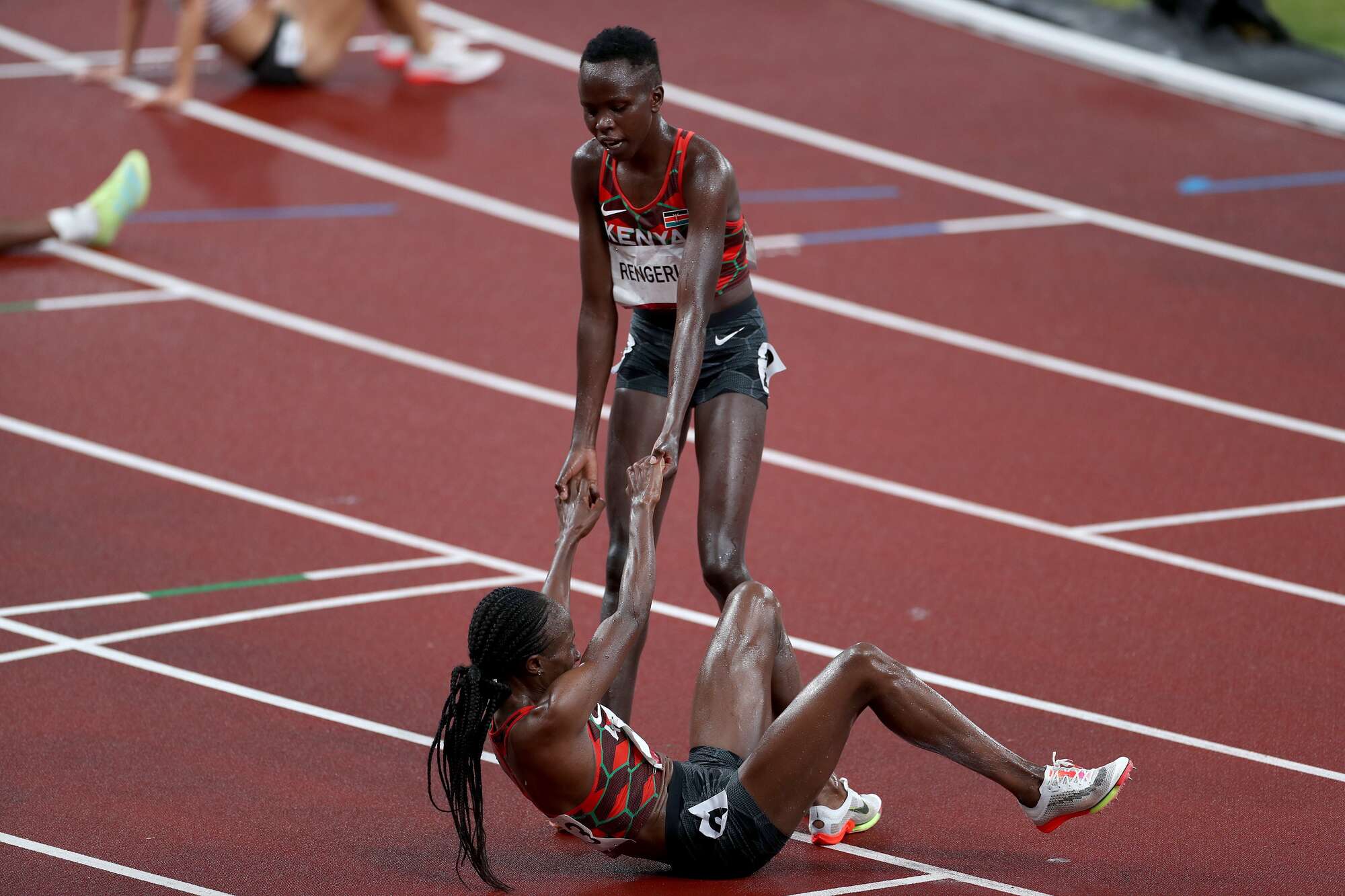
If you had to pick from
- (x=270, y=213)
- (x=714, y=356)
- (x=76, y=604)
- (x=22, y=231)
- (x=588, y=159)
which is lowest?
(x=76, y=604)

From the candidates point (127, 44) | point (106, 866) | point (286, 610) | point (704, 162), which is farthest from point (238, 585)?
point (127, 44)

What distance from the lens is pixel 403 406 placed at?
7312 millimetres

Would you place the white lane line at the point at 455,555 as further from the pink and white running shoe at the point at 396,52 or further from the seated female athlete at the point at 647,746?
the pink and white running shoe at the point at 396,52

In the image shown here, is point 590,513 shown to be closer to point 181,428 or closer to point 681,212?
point 681,212

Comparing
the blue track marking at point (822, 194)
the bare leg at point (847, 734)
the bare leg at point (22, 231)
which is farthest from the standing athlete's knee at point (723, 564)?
the bare leg at point (22, 231)

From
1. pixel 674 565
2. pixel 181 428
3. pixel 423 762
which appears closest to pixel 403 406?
pixel 181 428

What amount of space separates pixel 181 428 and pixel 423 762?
2.65 meters

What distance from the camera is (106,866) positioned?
14.2 feet

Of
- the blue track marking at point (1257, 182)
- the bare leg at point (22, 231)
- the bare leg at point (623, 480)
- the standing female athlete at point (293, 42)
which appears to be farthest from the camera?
the standing female athlete at point (293, 42)

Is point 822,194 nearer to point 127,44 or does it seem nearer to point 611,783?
point 127,44

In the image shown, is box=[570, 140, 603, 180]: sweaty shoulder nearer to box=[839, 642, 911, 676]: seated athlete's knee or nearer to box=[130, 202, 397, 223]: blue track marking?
box=[839, 642, 911, 676]: seated athlete's knee

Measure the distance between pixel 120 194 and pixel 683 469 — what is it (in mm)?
3398

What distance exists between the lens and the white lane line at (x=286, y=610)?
5.56 meters

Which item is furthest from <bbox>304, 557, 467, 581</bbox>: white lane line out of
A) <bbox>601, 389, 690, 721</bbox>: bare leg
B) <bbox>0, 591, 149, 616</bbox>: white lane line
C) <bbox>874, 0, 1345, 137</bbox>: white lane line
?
<bbox>874, 0, 1345, 137</bbox>: white lane line
